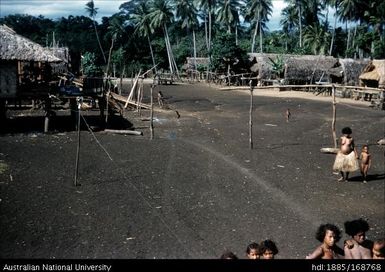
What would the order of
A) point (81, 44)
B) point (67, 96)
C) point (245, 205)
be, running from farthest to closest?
point (81, 44) < point (67, 96) < point (245, 205)

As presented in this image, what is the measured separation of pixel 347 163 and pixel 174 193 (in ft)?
16.9

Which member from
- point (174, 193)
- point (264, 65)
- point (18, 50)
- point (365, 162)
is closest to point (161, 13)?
point (264, 65)

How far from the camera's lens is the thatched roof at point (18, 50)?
17875 millimetres

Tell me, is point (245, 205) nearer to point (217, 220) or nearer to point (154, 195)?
point (217, 220)

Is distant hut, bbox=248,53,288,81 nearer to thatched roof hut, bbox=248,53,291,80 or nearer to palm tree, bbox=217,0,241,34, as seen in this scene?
thatched roof hut, bbox=248,53,291,80

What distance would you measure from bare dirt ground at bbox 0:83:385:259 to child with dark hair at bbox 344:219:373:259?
1.85 meters

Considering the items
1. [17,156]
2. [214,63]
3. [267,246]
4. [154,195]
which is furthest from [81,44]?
[267,246]

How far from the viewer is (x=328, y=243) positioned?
6035 millimetres

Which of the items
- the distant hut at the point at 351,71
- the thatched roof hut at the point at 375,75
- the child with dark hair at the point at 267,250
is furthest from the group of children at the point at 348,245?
the distant hut at the point at 351,71

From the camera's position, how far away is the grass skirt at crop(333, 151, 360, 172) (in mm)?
12055

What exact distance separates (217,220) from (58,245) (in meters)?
3.45

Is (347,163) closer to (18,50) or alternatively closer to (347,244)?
(347,244)

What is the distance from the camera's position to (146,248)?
8055 mm

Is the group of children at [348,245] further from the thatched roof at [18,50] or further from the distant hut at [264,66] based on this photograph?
the distant hut at [264,66]
